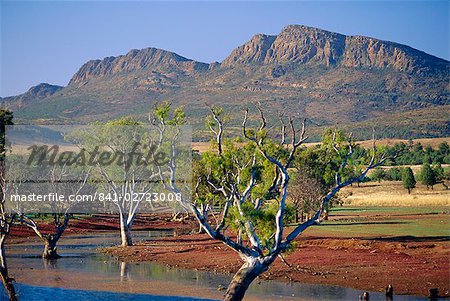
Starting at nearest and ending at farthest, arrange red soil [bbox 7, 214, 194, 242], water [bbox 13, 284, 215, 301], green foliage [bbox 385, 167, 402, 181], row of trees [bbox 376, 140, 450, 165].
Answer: water [bbox 13, 284, 215, 301], red soil [bbox 7, 214, 194, 242], green foliage [bbox 385, 167, 402, 181], row of trees [bbox 376, 140, 450, 165]

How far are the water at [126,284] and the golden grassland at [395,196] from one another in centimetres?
5740

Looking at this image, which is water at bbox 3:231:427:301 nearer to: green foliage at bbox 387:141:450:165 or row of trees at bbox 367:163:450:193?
row of trees at bbox 367:163:450:193

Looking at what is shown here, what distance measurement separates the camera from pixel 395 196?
390ft

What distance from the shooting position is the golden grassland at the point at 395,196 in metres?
106

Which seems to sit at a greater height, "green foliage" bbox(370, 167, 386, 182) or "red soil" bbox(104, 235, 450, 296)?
"green foliage" bbox(370, 167, 386, 182)

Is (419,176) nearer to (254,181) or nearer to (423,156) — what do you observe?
(423,156)

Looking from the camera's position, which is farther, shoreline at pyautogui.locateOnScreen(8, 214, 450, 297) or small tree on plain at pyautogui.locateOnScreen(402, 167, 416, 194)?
small tree on plain at pyautogui.locateOnScreen(402, 167, 416, 194)

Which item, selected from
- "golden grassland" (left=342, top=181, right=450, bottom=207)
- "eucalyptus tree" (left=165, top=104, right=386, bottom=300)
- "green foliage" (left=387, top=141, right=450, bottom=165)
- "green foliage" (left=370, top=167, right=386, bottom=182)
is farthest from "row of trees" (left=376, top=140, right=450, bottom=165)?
"eucalyptus tree" (left=165, top=104, right=386, bottom=300)

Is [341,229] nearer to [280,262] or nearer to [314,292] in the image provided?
[280,262]

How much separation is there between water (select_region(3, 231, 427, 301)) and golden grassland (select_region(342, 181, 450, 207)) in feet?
188

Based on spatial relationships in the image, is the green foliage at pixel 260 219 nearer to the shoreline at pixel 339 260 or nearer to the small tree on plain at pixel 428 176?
the shoreline at pixel 339 260

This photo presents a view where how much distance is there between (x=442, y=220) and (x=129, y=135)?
124 feet

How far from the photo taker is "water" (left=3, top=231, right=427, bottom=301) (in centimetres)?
3459

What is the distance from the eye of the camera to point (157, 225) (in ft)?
309
